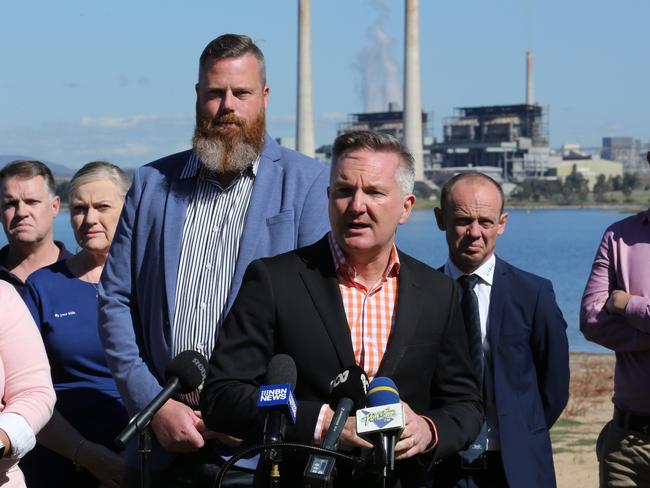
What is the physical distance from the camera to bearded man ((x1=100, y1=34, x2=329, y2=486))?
429 centimetres

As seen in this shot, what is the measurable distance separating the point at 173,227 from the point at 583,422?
8.25 m

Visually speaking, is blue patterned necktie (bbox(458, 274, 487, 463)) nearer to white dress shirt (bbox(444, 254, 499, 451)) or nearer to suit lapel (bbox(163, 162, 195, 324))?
white dress shirt (bbox(444, 254, 499, 451))

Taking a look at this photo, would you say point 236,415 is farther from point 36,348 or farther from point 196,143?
point 196,143

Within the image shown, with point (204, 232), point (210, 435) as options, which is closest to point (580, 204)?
point (204, 232)

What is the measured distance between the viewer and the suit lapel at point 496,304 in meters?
4.74

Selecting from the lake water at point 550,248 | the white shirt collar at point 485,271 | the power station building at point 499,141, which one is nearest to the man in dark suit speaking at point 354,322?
the white shirt collar at point 485,271

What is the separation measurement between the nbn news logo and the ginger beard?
1.69 meters

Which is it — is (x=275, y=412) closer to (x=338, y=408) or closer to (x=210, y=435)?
(x=338, y=408)

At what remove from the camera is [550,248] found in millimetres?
61156

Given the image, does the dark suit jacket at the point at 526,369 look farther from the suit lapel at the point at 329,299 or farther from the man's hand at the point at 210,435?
the suit lapel at the point at 329,299

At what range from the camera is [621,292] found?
5238 millimetres

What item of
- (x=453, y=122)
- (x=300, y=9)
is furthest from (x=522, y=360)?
(x=453, y=122)

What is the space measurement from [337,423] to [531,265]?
46.5 meters

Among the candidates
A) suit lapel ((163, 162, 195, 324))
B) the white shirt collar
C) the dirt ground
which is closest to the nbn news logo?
suit lapel ((163, 162, 195, 324))
